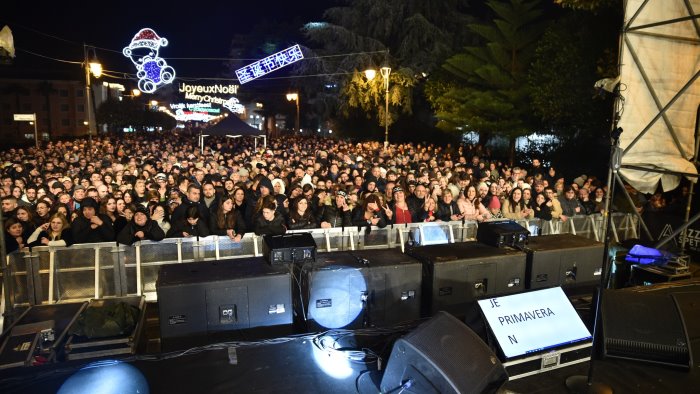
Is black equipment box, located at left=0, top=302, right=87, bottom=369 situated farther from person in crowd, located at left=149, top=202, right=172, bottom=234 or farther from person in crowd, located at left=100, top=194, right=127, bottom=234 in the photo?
person in crowd, located at left=100, top=194, right=127, bottom=234

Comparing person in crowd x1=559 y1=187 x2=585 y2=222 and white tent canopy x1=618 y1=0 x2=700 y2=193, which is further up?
white tent canopy x1=618 y1=0 x2=700 y2=193

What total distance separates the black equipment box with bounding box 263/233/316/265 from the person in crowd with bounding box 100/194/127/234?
3.80 meters

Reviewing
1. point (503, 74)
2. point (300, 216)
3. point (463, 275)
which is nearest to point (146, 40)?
point (503, 74)

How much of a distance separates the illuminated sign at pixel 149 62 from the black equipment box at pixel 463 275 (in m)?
20.3

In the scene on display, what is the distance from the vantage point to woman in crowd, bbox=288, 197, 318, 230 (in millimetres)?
7504

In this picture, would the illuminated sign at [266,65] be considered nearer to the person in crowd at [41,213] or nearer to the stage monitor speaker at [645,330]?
the person in crowd at [41,213]

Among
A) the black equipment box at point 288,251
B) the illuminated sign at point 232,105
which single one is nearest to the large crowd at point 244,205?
the black equipment box at point 288,251

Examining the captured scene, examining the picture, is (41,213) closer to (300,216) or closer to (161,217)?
(161,217)

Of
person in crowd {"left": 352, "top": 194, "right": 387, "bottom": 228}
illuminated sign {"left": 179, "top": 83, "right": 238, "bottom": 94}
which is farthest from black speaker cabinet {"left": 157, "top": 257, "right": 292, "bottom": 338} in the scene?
illuminated sign {"left": 179, "top": 83, "right": 238, "bottom": 94}

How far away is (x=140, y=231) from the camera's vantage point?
6.42 meters

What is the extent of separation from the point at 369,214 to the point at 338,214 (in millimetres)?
681

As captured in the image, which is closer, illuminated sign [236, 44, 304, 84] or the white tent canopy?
the white tent canopy

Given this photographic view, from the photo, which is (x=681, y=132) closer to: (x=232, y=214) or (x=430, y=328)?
(x=430, y=328)

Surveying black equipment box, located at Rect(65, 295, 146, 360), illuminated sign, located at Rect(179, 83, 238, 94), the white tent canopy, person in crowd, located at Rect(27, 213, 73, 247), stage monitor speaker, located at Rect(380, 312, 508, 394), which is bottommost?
black equipment box, located at Rect(65, 295, 146, 360)
